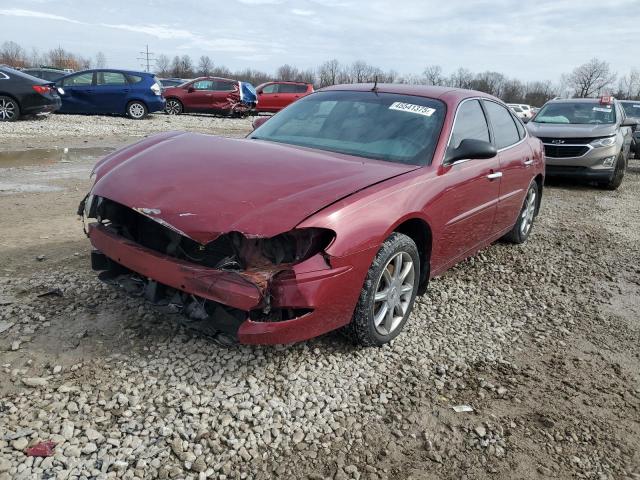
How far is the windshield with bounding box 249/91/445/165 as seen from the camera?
3619mm

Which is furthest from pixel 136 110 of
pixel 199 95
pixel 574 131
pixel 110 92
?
pixel 574 131

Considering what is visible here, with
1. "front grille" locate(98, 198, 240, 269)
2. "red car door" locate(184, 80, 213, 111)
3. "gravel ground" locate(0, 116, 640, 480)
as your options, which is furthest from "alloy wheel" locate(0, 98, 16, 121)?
"front grille" locate(98, 198, 240, 269)

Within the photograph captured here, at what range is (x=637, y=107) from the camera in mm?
14594

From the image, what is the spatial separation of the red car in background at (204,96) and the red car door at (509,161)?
16658mm

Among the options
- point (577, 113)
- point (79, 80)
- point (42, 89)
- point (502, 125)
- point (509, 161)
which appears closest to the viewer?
point (509, 161)

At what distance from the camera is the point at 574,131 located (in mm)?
9531

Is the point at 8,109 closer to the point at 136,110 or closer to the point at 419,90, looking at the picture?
the point at 136,110

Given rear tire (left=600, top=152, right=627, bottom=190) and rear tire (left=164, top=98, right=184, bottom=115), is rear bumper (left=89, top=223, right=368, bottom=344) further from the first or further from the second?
rear tire (left=164, top=98, right=184, bottom=115)

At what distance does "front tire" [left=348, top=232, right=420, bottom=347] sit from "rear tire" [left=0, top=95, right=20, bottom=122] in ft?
44.2

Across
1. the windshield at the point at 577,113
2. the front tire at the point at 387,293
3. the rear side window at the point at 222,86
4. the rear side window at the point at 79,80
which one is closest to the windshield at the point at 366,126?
the front tire at the point at 387,293

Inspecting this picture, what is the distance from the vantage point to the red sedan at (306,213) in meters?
2.59

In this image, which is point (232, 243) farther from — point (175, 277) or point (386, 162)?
point (386, 162)

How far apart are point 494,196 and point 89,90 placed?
1538 centimetres

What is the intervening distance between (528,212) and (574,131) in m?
4.72
